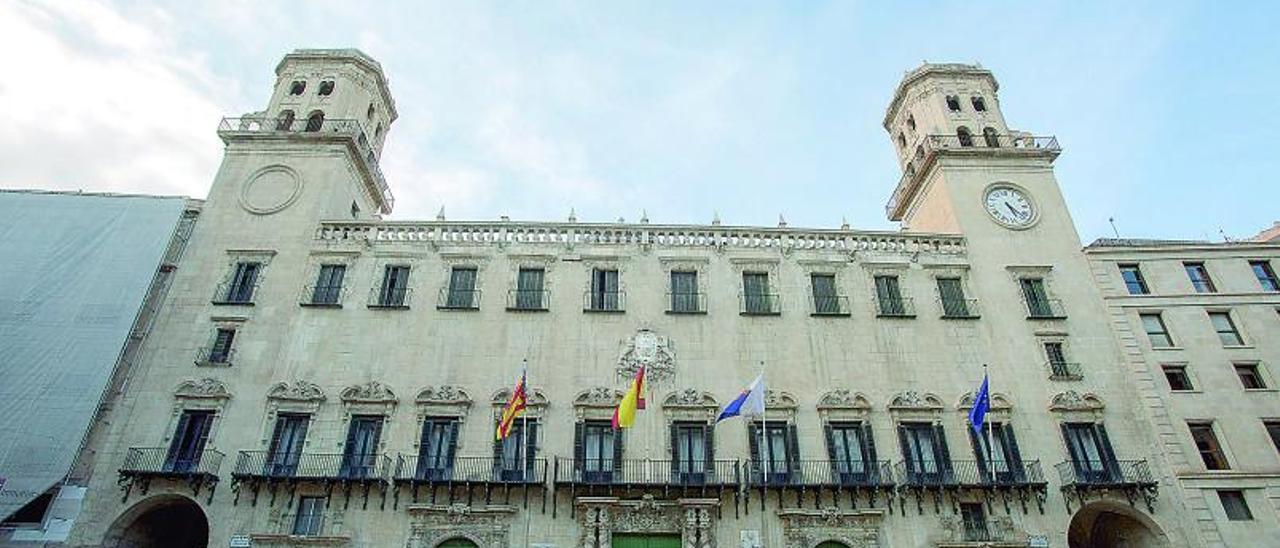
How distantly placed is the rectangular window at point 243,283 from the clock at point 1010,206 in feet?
119

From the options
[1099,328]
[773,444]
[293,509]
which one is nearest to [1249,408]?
[1099,328]

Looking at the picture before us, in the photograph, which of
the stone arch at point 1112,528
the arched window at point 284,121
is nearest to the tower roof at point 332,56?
the arched window at point 284,121

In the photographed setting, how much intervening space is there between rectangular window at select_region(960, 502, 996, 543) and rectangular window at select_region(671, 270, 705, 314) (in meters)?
13.8

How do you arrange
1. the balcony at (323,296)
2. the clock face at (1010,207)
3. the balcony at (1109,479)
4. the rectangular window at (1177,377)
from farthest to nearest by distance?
1. the clock face at (1010,207)
2. the balcony at (323,296)
3. the rectangular window at (1177,377)
4. the balcony at (1109,479)

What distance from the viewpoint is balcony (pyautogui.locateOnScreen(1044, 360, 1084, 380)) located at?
34.4 meters

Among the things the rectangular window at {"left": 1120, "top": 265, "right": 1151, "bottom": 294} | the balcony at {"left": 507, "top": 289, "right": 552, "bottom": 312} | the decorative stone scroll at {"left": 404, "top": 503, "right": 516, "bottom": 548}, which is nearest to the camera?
the decorative stone scroll at {"left": 404, "top": 503, "right": 516, "bottom": 548}

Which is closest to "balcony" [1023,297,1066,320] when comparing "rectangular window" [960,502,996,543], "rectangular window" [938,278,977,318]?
"rectangular window" [938,278,977,318]

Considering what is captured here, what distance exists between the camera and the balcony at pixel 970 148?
41656 millimetres

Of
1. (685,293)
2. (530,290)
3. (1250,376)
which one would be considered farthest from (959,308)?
(530,290)

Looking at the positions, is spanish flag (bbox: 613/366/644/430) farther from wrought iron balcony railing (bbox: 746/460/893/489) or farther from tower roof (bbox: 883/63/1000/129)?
tower roof (bbox: 883/63/1000/129)

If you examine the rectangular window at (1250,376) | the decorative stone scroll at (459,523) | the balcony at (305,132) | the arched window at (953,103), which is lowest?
the decorative stone scroll at (459,523)

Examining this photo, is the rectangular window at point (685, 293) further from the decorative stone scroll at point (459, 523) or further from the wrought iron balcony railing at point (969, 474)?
the decorative stone scroll at point (459, 523)

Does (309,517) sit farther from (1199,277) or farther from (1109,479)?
(1199,277)

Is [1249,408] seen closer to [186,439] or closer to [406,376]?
[406,376]
